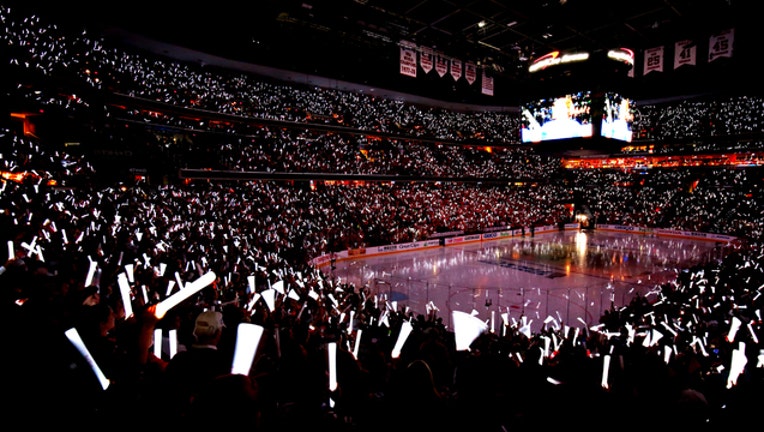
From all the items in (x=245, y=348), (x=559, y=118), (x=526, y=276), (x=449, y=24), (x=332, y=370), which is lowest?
(x=526, y=276)

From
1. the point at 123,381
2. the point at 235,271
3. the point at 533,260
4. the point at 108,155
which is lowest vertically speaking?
the point at 533,260

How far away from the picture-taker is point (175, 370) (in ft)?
6.21

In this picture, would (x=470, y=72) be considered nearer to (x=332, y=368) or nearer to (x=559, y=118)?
(x=559, y=118)

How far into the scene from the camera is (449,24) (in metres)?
14.6

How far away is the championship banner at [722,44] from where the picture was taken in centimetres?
1053

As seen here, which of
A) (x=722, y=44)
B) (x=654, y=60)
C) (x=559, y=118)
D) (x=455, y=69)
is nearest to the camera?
(x=722, y=44)

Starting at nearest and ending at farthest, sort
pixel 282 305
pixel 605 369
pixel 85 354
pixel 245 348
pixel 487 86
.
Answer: pixel 85 354
pixel 245 348
pixel 605 369
pixel 282 305
pixel 487 86

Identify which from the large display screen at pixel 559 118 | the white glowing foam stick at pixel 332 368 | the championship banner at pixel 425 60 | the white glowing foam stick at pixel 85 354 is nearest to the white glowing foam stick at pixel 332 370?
the white glowing foam stick at pixel 332 368

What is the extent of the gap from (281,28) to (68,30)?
38.1 ft

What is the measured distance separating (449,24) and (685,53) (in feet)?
24.6

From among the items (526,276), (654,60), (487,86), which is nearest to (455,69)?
(487,86)

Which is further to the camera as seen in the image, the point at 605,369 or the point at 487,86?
the point at 487,86

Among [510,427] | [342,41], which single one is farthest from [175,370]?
[342,41]

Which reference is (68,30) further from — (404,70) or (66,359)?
(66,359)
